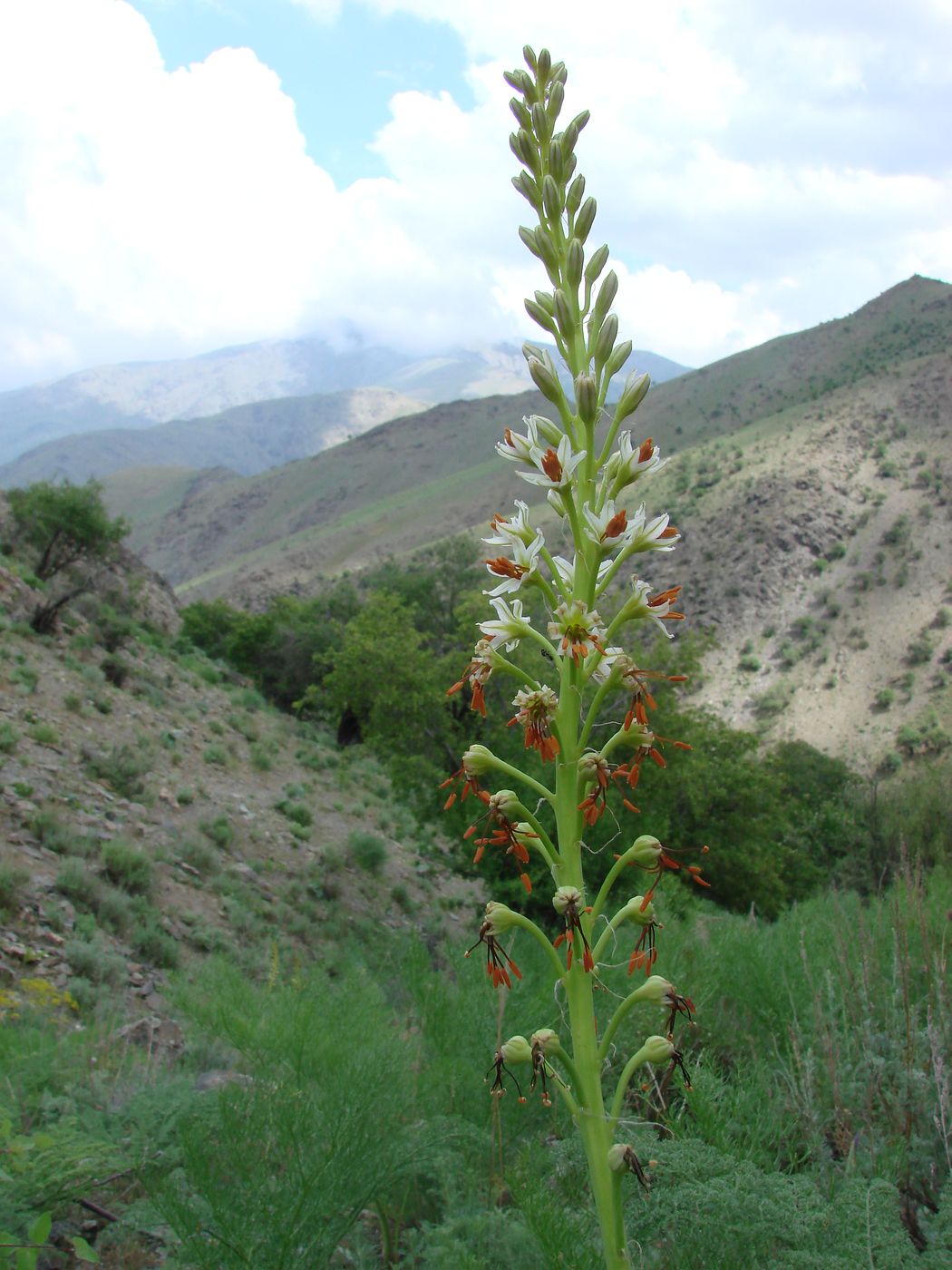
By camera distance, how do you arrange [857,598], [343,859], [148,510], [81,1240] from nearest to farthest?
[81,1240] < [343,859] < [857,598] < [148,510]

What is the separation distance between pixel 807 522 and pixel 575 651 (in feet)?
177

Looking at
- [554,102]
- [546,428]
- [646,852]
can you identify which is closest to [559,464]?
[546,428]

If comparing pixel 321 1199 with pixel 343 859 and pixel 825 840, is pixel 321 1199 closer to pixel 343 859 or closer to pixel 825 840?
pixel 343 859

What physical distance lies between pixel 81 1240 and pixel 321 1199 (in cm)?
92

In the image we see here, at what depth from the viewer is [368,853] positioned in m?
18.9

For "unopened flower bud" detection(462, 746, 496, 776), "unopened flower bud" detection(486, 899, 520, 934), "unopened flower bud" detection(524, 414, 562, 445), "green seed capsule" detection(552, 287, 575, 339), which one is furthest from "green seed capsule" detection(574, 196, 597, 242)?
"unopened flower bud" detection(486, 899, 520, 934)

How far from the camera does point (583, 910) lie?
2393 millimetres

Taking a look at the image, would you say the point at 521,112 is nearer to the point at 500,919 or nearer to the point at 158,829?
the point at 500,919

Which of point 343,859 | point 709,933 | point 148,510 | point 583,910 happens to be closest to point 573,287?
point 583,910

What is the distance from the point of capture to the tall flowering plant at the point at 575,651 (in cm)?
235

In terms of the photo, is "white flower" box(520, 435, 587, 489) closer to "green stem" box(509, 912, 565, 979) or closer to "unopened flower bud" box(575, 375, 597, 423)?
"unopened flower bud" box(575, 375, 597, 423)

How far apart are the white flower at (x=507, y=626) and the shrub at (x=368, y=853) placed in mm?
16838

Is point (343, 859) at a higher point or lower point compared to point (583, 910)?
lower

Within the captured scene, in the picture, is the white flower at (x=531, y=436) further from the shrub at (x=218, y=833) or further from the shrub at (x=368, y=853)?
the shrub at (x=368, y=853)
